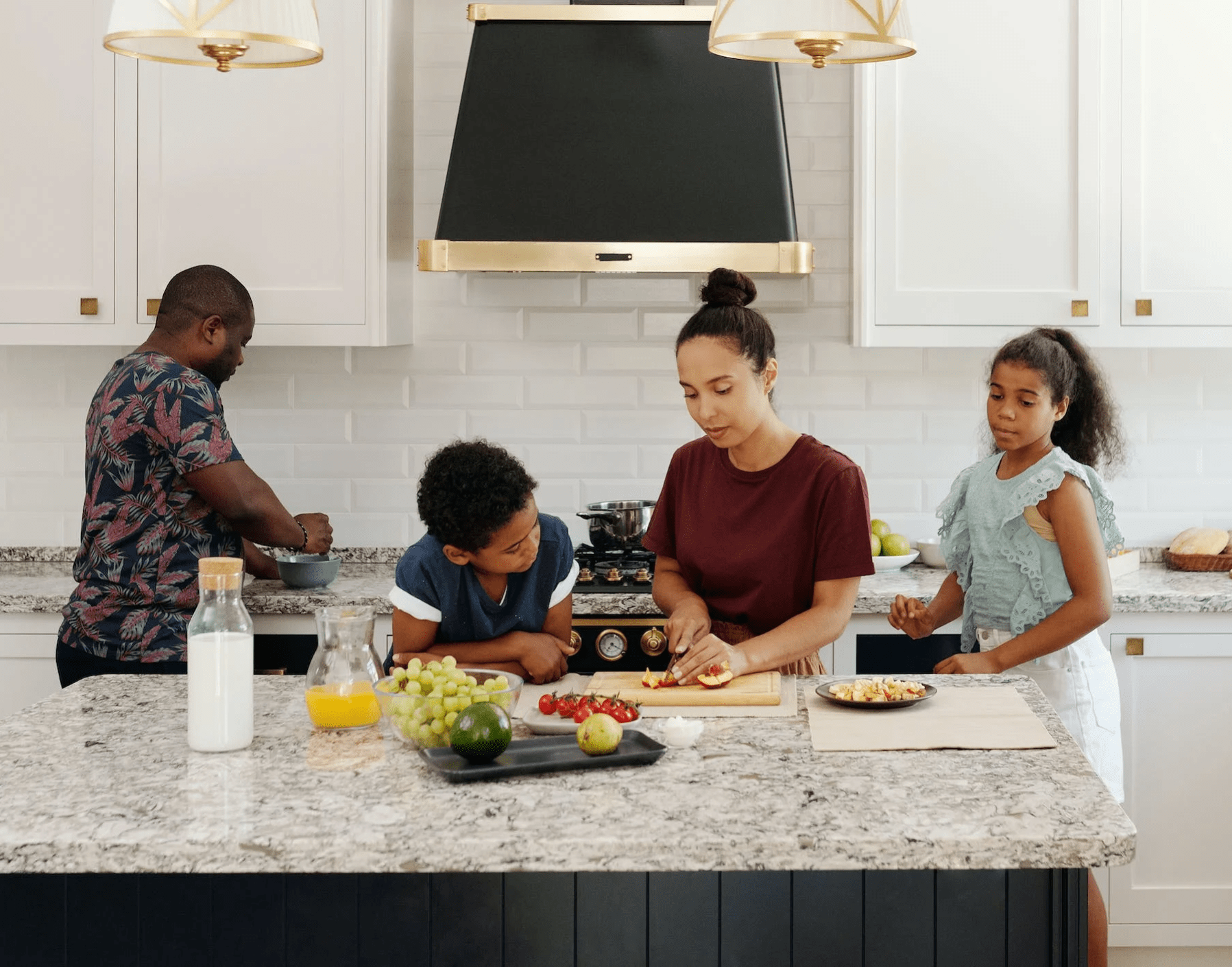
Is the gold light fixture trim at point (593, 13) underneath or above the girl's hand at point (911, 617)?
above

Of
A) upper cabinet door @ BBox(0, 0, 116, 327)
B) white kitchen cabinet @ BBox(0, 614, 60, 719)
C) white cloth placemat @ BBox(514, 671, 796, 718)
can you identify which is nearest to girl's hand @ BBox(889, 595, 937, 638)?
white cloth placemat @ BBox(514, 671, 796, 718)

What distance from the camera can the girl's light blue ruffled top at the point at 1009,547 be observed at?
2.35 metres

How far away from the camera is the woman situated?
2209mm

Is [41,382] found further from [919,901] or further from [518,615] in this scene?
[919,901]

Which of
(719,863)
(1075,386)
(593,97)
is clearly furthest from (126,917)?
(593,97)

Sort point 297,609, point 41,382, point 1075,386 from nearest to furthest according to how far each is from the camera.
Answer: point 1075,386 → point 297,609 → point 41,382

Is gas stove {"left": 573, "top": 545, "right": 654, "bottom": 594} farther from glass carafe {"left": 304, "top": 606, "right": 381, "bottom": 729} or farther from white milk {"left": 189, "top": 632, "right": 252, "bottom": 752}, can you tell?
white milk {"left": 189, "top": 632, "right": 252, "bottom": 752}

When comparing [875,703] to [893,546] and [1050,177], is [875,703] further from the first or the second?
[1050,177]

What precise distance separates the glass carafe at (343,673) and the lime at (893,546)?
2007 millimetres

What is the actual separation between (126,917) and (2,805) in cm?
21

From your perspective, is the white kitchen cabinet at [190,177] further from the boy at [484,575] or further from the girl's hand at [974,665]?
A: the girl's hand at [974,665]

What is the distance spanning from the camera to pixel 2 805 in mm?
1450

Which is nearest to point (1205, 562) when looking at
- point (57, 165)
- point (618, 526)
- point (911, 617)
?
point (911, 617)

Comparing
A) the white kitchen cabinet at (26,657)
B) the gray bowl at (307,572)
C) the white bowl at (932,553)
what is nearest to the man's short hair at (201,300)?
the gray bowl at (307,572)
